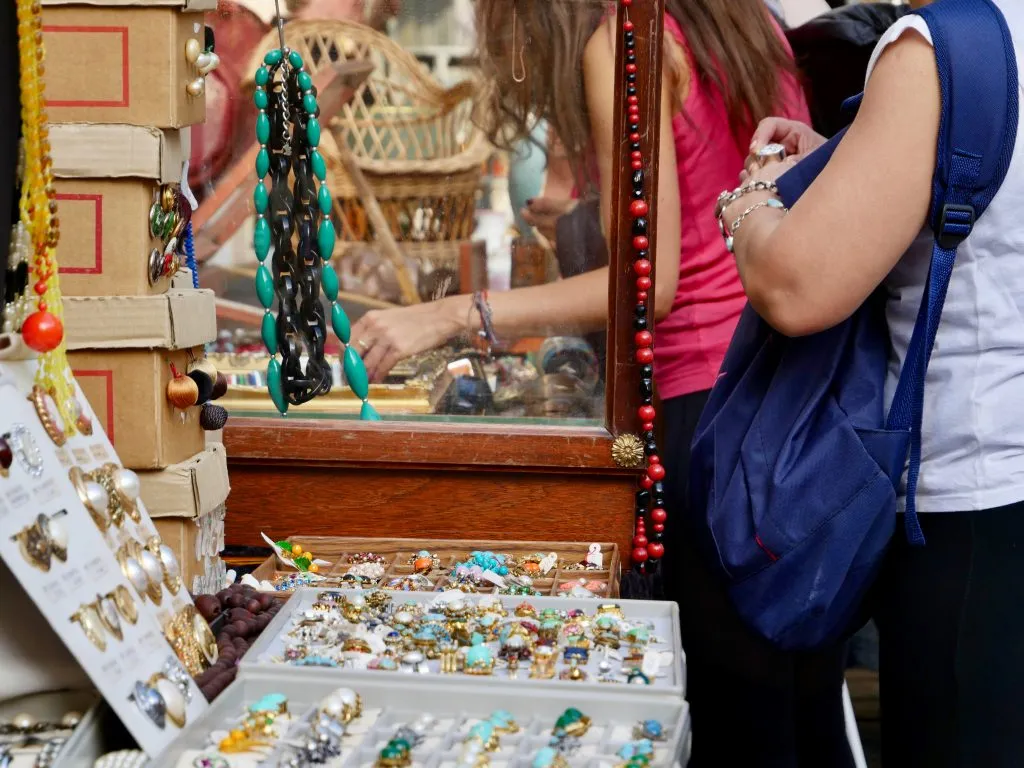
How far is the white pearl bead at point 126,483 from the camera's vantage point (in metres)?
1.10

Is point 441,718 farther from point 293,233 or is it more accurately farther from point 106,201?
point 293,233

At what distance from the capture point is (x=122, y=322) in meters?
1.27

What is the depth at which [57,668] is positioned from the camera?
981 millimetres

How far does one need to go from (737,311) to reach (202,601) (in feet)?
3.15

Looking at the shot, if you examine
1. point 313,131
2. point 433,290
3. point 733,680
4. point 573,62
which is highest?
point 573,62

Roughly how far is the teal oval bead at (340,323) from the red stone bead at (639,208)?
44 cm

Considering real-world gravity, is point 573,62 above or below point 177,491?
above

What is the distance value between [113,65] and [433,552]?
760 millimetres

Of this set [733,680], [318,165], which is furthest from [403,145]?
[733,680]

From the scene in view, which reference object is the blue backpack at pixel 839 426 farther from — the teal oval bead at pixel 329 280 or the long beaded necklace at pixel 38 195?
the long beaded necklace at pixel 38 195

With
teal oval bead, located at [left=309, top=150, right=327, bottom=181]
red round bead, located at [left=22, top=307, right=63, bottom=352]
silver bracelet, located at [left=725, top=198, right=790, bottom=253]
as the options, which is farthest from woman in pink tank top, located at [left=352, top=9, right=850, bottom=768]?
red round bead, located at [left=22, top=307, right=63, bottom=352]

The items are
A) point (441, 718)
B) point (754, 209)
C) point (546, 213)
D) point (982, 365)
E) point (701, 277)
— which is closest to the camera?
point (441, 718)

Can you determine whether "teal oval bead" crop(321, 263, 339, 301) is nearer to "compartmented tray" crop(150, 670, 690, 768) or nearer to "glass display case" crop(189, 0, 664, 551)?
"glass display case" crop(189, 0, 664, 551)

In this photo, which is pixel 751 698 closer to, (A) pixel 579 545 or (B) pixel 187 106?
(A) pixel 579 545
